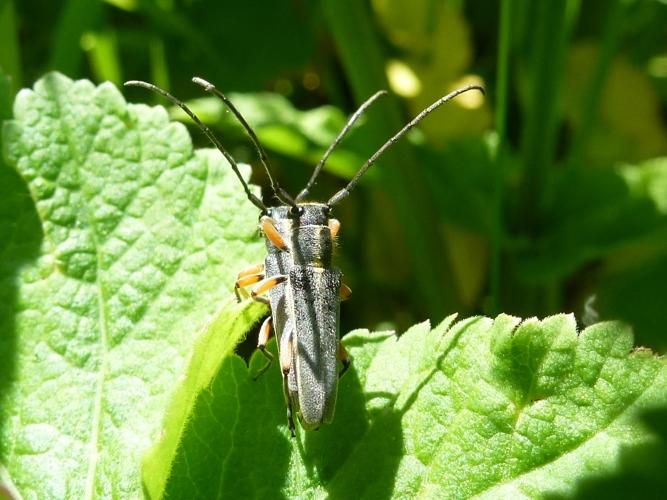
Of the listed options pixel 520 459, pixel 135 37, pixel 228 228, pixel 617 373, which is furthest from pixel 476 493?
pixel 135 37

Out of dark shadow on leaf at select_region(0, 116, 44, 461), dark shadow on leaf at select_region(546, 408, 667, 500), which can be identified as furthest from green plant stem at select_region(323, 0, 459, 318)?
dark shadow on leaf at select_region(546, 408, 667, 500)

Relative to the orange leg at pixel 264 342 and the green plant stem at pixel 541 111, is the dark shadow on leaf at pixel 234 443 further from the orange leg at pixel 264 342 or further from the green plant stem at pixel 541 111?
the green plant stem at pixel 541 111

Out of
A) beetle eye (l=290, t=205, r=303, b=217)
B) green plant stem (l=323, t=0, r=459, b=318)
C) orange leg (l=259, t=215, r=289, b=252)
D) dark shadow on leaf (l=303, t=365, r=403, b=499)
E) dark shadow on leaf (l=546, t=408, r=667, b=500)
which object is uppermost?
green plant stem (l=323, t=0, r=459, b=318)

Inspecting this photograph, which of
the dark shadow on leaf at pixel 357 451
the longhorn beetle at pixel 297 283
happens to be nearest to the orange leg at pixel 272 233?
the longhorn beetle at pixel 297 283

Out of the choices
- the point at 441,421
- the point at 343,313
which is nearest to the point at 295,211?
the point at 441,421

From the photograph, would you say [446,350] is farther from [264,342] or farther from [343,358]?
[264,342]

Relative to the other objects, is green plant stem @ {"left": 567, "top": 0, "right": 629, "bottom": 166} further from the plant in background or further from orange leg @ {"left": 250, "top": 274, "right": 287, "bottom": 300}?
orange leg @ {"left": 250, "top": 274, "right": 287, "bottom": 300}
